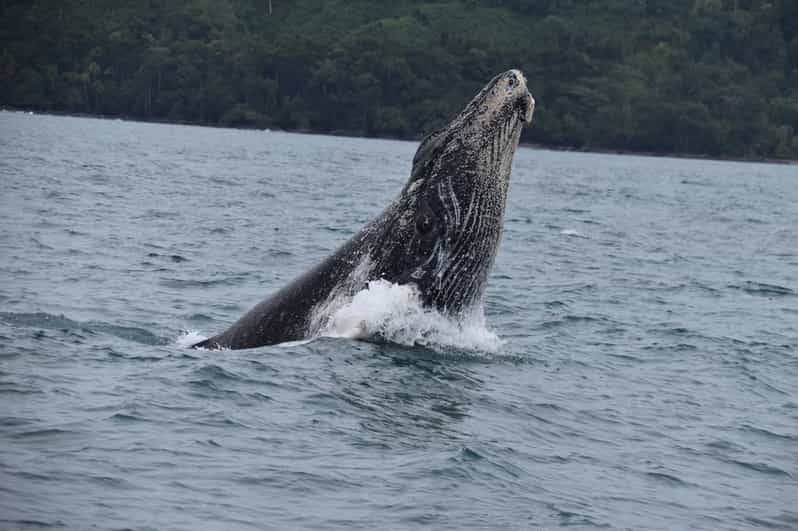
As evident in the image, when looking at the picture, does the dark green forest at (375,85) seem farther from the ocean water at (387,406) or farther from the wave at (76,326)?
the wave at (76,326)

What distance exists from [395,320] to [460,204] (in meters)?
1.28

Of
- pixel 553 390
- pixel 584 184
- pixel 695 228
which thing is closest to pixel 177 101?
pixel 584 184

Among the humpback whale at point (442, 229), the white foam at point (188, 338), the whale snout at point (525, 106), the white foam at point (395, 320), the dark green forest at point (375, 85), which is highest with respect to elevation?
the dark green forest at point (375, 85)

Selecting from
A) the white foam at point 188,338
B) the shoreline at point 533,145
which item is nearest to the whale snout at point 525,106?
the white foam at point 188,338

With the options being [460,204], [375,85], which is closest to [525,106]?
[460,204]

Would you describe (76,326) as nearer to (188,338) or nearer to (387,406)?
(188,338)

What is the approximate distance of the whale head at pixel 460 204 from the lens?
432 inches

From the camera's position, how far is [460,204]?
1096cm

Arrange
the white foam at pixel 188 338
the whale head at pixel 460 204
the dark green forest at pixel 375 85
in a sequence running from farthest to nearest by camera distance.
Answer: the dark green forest at pixel 375 85 → the white foam at pixel 188 338 → the whale head at pixel 460 204

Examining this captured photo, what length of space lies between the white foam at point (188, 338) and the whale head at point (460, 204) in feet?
9.94

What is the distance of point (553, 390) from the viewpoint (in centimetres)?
1231

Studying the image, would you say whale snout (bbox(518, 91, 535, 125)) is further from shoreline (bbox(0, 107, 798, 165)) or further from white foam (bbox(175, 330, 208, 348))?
shoreline (bbox(0, 107, 798, 165))

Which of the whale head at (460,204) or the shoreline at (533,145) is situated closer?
the whale head at (460,204)

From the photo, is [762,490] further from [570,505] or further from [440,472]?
[440,472]
